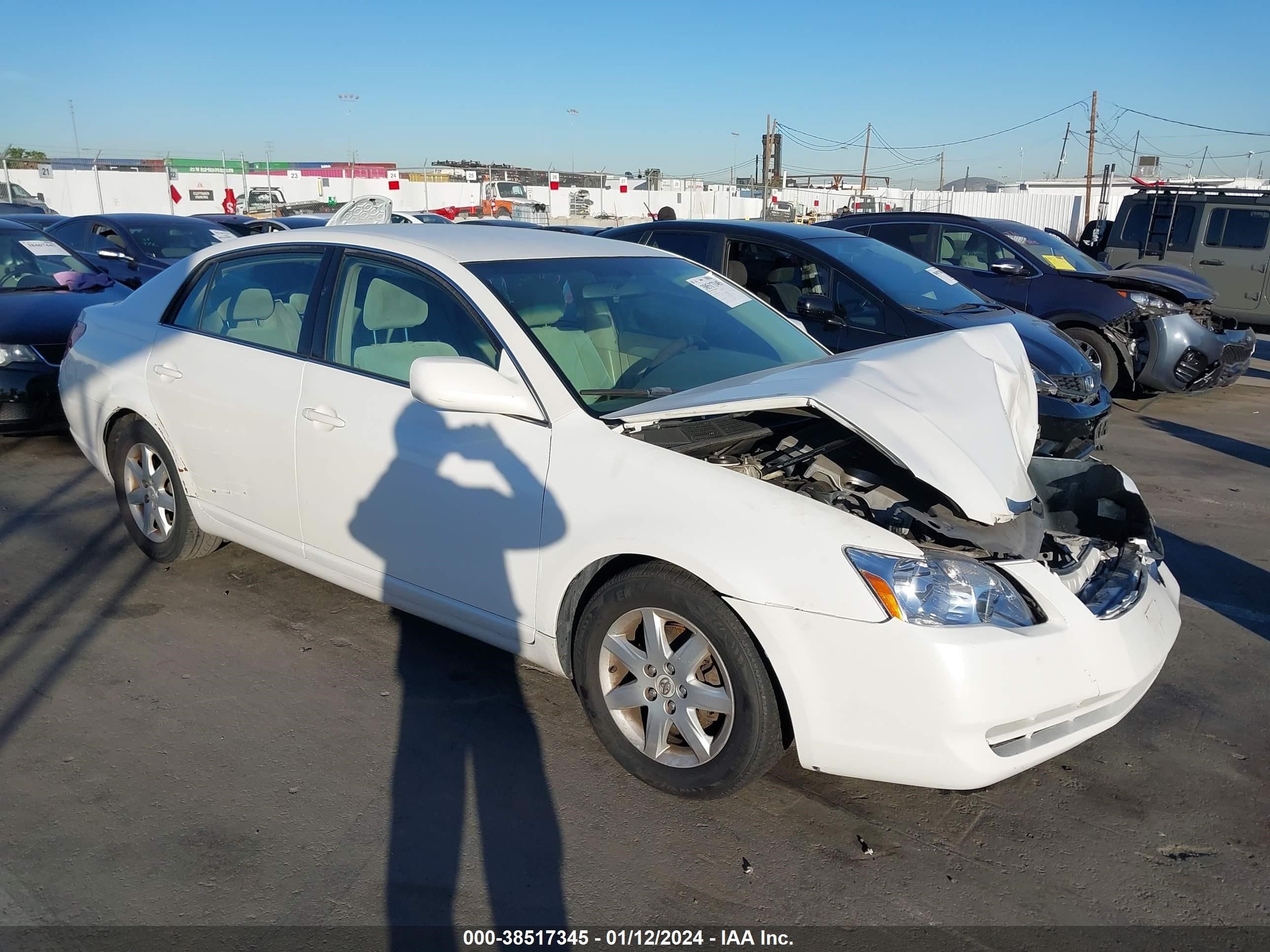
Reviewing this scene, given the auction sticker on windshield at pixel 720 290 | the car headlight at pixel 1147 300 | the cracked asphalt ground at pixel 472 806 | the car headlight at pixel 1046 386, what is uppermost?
the auction sticker on windshield at pixel 720 290

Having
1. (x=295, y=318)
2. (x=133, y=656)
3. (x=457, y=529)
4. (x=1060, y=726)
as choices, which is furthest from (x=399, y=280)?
(x=1060, y=726)

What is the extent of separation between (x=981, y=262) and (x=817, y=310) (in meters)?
4.00

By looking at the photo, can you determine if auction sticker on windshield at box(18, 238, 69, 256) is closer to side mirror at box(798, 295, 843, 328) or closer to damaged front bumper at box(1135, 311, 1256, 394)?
side mirror at box(798, 295, 843, 328)

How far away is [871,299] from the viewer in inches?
263

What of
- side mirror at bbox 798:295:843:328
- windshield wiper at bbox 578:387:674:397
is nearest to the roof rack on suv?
side mirror at bbox 798:295:843:328

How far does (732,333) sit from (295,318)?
179 centimetres

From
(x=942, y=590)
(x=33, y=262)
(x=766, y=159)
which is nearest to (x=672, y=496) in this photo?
(x=942, y=590)

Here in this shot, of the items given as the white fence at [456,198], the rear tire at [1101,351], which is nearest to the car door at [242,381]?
the rear tire at [1101,351]

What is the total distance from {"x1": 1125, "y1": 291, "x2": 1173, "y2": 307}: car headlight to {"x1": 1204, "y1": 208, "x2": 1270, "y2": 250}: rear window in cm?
476

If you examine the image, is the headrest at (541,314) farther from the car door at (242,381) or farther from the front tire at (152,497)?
the front tire at (152,497)

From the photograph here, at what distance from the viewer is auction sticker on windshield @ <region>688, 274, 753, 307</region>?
4328mm

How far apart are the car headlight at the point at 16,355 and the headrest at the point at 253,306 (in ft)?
10.7

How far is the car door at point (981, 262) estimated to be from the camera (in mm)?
9336

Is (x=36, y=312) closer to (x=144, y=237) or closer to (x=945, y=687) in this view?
(x=144, y=237)
